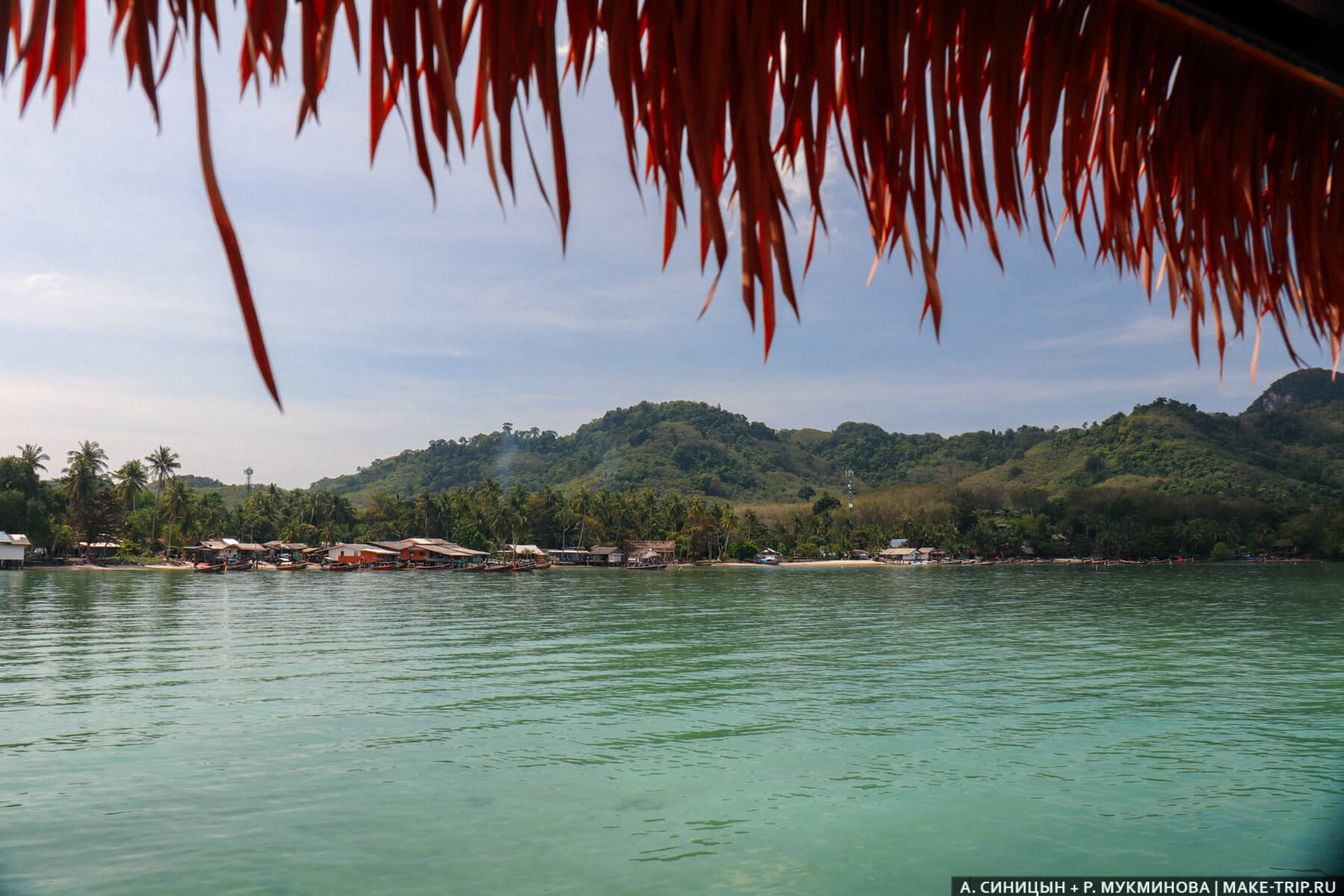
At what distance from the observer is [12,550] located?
193ft

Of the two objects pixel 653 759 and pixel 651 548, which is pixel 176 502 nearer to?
pixel 651 548

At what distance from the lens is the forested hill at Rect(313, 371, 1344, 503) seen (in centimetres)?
11225

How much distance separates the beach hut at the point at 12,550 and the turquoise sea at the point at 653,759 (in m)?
43.9

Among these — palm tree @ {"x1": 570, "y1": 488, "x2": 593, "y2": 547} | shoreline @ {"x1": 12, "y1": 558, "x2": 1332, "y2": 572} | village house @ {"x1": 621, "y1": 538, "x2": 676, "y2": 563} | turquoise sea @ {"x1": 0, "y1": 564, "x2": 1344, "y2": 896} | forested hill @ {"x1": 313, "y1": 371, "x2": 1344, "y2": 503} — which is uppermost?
forested hill @ {"x1": 313, "y1": 371, "x2": 1344, "y2": 503}

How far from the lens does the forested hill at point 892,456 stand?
368 feet

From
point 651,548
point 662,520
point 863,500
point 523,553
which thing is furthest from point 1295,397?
point 523,553

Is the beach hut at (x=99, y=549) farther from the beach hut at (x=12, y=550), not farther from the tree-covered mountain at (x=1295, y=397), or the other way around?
the tree-covered mountain at (x=1295, y=397)

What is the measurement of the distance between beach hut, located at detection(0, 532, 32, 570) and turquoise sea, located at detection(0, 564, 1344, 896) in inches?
1729

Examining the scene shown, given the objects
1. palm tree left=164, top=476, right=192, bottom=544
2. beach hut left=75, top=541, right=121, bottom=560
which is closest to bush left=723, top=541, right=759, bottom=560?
palm tree left=164, top=476, right=192, bottom=544

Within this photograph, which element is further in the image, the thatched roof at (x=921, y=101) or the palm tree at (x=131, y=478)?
the palm tree at (x=131, y=478)

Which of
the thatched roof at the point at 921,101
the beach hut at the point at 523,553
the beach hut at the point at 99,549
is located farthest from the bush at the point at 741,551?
the thatched roof at the point at 921,101

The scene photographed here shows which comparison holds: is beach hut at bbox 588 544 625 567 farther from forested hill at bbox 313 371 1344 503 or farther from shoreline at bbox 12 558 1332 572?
forested hill at bbox 313 371 1344 503

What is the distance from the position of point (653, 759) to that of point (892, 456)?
16996 cm

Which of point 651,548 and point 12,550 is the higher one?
point 12,550
